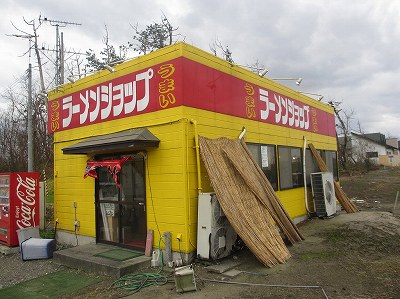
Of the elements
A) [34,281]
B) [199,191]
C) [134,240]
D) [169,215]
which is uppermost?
[199,191]

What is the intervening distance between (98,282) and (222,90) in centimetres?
487

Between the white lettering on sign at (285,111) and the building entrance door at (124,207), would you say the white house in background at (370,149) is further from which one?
the building entrance door at (124,207)

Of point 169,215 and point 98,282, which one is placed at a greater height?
point 169,215

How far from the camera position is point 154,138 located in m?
6.98

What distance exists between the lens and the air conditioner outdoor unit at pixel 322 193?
36.6ft

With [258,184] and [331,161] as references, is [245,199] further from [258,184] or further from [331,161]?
[331,161]

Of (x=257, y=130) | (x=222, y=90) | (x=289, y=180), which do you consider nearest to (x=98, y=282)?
(x=222, y=90)

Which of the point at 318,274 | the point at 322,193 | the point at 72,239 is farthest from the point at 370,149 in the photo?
the point at 72,239

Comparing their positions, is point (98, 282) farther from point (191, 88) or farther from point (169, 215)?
point (191, 88)

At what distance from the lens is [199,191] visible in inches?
266

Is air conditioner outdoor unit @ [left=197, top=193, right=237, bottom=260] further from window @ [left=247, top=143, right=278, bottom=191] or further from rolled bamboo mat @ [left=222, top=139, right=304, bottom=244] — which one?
window @ [left=247, top=143, right=278, bottom=191]

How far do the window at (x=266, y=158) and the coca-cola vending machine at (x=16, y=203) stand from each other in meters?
6.07

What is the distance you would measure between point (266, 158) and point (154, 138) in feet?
12.3

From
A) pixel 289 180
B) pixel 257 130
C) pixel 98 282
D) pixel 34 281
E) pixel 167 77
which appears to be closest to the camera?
pixel 98 282
